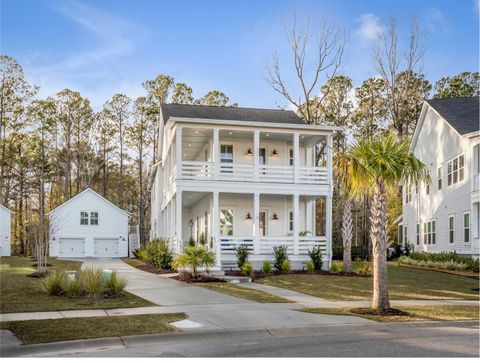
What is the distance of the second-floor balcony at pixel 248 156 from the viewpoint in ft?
87.6

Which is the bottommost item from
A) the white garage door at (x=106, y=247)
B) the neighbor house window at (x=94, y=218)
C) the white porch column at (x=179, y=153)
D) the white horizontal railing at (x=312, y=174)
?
the white garage door at (x=106, y=247)

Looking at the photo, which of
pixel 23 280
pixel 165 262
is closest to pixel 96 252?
pixel 165 262

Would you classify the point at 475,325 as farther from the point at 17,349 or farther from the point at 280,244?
the point at 280,244

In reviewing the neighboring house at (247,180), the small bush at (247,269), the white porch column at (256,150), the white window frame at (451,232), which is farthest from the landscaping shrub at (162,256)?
the white window frame at (451,232)

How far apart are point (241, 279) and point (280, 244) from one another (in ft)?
17.6

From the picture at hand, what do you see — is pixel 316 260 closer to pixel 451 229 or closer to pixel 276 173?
pixel 276 173

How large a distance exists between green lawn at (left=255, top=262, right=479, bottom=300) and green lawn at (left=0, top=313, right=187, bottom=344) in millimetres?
7029

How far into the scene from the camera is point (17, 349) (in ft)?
31.2

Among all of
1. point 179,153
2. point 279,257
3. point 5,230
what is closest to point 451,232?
point 279,257

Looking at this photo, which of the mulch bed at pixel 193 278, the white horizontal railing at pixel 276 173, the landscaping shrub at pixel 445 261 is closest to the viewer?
the mulch bed at pixel 193 278

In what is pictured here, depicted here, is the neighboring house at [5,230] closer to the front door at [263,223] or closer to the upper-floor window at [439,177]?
the front door at [263,223]

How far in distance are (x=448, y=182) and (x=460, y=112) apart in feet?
13.0

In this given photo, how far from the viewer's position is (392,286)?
2078cm

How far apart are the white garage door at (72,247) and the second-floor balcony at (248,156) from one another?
1381 centimetres
